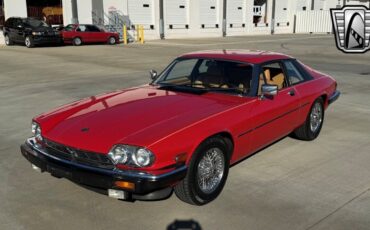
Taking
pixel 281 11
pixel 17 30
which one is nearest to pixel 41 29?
pixel 17 30

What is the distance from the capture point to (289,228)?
346cm

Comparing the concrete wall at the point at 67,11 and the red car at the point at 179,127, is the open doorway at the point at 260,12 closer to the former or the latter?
the concrete wall at the point at 67,11

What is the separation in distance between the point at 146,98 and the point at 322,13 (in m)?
47.9

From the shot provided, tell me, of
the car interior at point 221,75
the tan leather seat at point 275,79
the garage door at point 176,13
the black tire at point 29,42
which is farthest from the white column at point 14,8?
the tan leather seat at point 275,79

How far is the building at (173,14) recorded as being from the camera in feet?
98.8

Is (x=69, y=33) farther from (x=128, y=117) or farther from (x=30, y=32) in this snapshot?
(x=128, y=117)

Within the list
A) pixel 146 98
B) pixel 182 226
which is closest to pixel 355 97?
pixel 146 98

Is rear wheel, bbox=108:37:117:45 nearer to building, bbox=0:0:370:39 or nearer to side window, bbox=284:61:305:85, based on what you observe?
building, bbox=0:0:370:39

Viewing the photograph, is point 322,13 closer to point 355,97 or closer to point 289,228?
point 355,97

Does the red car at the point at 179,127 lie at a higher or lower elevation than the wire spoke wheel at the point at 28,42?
lower

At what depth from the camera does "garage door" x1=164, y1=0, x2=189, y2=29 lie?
35.5 m

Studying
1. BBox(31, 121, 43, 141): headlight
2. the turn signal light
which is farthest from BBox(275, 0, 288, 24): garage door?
the turn signal light

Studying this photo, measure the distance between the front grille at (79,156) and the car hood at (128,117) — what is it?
0.06 metres

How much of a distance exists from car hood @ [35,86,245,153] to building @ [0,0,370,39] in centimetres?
2643
